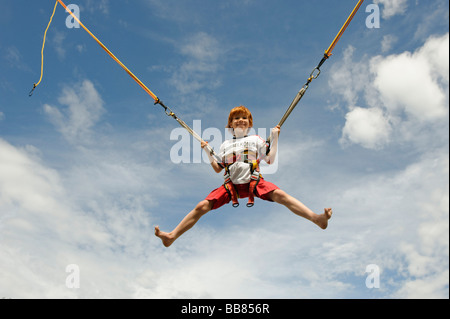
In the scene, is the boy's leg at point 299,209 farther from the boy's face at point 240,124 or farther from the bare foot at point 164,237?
the bare foot at point 164,237

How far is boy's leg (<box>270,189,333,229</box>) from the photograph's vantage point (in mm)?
5980

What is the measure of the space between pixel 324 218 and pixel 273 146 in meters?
1.81

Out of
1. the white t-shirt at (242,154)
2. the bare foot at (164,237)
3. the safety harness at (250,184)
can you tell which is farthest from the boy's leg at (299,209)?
the bare foot at (164,237)

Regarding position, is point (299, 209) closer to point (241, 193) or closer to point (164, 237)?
point (241, 193)

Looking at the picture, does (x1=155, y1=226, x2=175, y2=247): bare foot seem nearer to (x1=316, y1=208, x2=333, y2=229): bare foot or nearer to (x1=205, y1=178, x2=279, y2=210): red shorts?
(x1=205, y1=178, x2=279, y2=210): red shorts

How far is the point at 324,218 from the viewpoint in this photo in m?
5.96

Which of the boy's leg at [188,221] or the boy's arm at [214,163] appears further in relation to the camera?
the boy's arm at [214,163]

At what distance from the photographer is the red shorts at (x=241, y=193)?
677 cm

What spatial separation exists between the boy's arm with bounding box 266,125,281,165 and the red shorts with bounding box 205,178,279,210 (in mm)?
456

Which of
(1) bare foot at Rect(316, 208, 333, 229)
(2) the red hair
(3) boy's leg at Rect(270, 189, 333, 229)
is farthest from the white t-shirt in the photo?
(1) bare foot at Rect(316, 208, 333, 229)

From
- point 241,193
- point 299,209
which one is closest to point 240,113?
point 241,193

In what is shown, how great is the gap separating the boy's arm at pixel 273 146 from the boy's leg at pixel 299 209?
0.71m
